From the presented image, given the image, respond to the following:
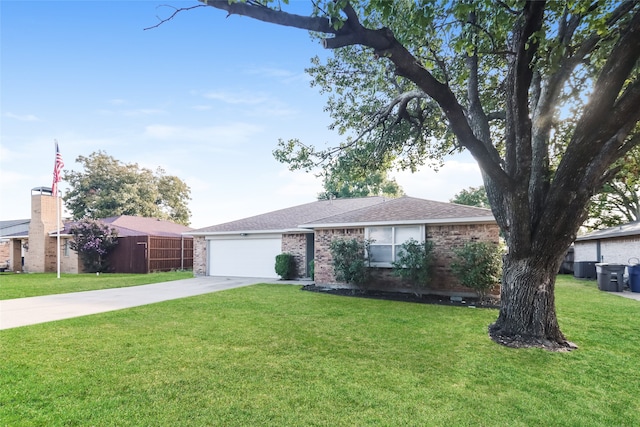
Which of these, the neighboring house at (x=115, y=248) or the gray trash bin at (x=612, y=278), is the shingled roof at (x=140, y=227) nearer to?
the neighboring house at (x=115, y=248)

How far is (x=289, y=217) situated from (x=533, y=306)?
13222mm

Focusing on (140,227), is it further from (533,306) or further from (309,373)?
(533,306)

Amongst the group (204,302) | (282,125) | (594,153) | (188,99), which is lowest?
(204,302)

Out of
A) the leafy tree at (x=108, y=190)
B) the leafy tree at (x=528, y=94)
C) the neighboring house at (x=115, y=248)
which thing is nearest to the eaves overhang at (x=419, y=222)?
the leafy tree at (x=528, y=94)

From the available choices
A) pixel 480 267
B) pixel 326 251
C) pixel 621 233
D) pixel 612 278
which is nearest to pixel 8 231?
pixel 326 251

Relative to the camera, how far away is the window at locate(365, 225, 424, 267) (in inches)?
438

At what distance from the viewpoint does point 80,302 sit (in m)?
9.40

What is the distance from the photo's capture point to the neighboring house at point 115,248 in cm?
2006

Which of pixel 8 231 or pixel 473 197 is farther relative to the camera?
pixel 473 197

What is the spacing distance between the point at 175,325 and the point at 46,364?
7.55 feet

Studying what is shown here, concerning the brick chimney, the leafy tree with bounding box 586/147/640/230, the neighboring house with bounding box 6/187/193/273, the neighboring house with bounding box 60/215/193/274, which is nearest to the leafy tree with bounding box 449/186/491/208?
the leafy tree with bounding box 586/147/640/230

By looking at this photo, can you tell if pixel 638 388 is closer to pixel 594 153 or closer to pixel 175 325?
pixel 594 153

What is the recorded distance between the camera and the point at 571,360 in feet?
15.7

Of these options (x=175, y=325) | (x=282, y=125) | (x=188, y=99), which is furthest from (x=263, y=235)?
(x=175, y=325)
